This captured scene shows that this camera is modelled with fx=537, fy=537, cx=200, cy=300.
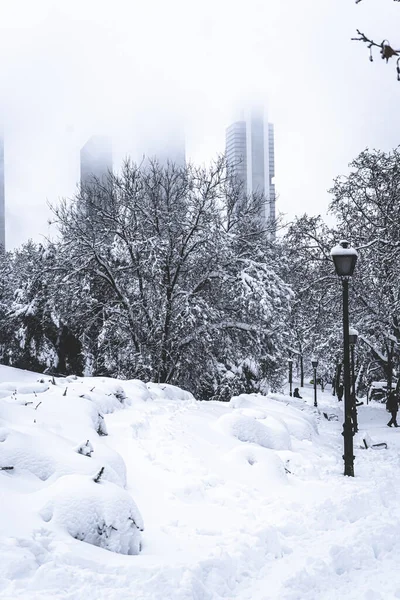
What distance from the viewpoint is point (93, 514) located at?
4.62 m

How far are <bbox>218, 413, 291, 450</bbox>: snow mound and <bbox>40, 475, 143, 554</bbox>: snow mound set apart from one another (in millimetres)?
5016

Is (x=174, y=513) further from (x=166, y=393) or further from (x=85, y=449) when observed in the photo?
(x=166, y=393)

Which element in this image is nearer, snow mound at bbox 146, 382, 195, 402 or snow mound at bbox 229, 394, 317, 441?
snow mound at bbox 229, 394, 317, 441

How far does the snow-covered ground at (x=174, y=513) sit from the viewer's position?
13.4 ft

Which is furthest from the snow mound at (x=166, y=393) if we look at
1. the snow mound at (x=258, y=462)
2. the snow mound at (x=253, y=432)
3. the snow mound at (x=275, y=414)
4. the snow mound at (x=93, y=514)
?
the snow mound at (x=93, y=514)

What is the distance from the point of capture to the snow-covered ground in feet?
13.4

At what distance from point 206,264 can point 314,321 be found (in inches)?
241

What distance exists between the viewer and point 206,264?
21609 millimetres

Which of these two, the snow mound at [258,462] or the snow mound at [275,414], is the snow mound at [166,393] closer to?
the snow mound at [275,414]

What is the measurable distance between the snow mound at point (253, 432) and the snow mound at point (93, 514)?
16.5 feet

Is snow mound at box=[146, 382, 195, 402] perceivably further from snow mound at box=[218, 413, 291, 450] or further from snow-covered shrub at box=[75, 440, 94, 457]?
snow-covered shrub at box=[75, 440, 94, 457]

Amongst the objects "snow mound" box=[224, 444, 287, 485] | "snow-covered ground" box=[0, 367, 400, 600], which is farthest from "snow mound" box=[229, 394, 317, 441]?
"snow mound" box=[224, 444, 287, 485]

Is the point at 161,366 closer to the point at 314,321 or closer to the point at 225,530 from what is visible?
the point at 314,321

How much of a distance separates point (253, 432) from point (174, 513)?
4.03 m
